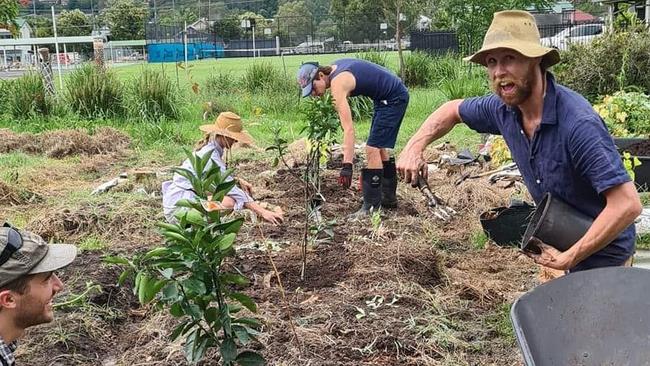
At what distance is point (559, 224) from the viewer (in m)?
2.47

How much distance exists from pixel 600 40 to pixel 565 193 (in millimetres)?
8617

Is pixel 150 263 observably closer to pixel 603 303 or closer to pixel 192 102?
pixel 603 303

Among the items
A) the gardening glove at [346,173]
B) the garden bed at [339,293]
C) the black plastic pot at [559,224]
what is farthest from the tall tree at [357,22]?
the black plastic pot at [559,224]

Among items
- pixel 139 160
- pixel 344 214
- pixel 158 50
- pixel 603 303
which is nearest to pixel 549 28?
pixel 158 50

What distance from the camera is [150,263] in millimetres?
2502

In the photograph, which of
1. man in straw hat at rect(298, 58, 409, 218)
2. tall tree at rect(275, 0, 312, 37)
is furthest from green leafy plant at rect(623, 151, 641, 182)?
tall tree at rect(275, 0, 312, 37)

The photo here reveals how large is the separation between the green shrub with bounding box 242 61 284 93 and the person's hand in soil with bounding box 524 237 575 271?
1310cm

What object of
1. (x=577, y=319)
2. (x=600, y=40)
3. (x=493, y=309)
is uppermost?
(x=600, y=40)

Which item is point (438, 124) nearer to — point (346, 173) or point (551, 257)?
point (551, 257)

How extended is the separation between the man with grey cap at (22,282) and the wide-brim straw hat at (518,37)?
167 centimetres

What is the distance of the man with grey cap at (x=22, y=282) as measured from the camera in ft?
6.95

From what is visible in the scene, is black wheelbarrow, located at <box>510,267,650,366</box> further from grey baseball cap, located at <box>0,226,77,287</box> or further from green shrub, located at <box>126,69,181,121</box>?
green shrub, located at <box>126,69,181,121</box>

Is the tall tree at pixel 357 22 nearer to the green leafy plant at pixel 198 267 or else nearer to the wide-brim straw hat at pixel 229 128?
the wide-brim straw hat at pixel 229 128

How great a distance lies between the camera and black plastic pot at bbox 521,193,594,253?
8.08ft
